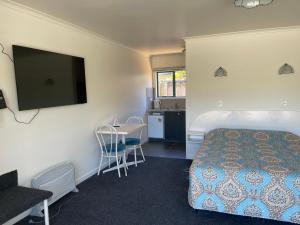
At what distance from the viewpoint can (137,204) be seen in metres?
2.69

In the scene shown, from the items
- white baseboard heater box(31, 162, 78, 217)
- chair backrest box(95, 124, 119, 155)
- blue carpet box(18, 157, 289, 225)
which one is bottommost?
blue carpet box(18, 157, 289, 225)

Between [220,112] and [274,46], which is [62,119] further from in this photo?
[274,46]

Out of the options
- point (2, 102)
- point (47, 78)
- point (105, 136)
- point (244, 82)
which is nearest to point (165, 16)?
point (47, 78)

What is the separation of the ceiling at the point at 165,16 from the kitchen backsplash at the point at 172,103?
96.6 inches

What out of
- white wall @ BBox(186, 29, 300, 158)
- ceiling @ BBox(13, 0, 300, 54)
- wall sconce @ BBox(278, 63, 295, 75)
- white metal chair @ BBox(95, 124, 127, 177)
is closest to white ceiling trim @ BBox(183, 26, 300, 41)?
white wall @ BBox(186, 29, 300, 158)

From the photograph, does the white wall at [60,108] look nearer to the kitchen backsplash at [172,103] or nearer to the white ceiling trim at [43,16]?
the white ceiling trim at [43,16]

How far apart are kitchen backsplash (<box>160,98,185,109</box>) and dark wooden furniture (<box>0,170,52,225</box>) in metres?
4.43

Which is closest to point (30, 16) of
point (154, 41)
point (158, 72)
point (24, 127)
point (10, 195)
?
point (24, 127)

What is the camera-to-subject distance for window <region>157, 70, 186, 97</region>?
602cm

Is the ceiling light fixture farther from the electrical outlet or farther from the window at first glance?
the window

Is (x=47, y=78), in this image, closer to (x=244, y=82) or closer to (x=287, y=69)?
(x=244, y=82)

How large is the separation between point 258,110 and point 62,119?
3.22 meters

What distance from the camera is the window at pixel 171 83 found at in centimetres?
602

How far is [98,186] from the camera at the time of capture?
3201mm
